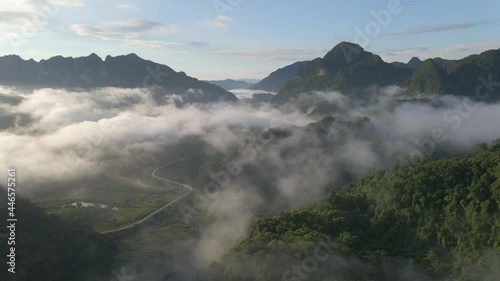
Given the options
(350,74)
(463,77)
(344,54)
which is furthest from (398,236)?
(344,54)

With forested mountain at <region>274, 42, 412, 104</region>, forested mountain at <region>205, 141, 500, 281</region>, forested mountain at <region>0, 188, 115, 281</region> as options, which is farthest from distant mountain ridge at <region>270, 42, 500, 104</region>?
forested mountain at <region>0, 188, 115, 281</region>

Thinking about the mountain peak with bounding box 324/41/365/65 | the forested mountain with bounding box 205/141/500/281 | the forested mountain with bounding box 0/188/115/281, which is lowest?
the forested mountain with bounding box 0/188/115/281

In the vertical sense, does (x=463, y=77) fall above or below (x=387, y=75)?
below

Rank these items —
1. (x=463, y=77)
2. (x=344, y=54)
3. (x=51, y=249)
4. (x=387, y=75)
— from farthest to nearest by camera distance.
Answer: (x=344, y=54), (x=387, y=75), (x=463, y=77), (x=51, y=249)

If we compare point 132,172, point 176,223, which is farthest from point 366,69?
point 176,223

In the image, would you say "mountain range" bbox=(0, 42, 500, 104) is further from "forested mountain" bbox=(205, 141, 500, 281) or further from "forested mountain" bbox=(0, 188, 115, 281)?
"forested mountain" bbox=(0, 188, 115, 281)

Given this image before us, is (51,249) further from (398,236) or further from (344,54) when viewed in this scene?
(344,54)

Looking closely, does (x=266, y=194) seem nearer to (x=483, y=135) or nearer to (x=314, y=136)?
(x=314, y=136)
